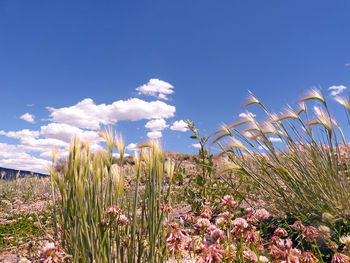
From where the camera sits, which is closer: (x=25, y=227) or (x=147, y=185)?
(x=147, y=185)

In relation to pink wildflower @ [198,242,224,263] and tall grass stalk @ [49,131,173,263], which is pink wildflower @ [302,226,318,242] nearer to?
pink wildflower @ [198,242,224,263]

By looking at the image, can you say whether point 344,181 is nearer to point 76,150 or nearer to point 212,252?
point 212,252

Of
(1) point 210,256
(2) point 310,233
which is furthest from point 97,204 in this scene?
(2) point 310,233

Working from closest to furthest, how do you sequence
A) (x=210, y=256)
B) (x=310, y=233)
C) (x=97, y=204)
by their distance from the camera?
1. (x=210, y=256)
2. (x=97, y=204)
3. (x=310, y=233)

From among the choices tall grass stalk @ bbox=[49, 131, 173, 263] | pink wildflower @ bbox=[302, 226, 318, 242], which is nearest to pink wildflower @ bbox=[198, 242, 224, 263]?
tall grass stalk @ bbox=[49, 131, 173, 263]

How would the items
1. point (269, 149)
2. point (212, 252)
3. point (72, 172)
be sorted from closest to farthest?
point (212, 252), point (72, 172), point (269, 149)

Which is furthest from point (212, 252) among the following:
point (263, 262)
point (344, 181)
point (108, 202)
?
point (344, 181)

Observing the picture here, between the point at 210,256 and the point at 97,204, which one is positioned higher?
the point at 97,204

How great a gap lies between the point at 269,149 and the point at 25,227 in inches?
243

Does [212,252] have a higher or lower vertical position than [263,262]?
higher

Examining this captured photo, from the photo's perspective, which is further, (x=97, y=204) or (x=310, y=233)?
(x=310, y=233)

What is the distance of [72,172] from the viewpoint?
170 centimetres

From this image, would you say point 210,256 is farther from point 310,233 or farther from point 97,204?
point 310,233

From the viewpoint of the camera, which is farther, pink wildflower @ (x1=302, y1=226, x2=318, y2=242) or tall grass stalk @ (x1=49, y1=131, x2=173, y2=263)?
pink wildflower @ (x1=302, y1=226, x2=318, y2=242)
